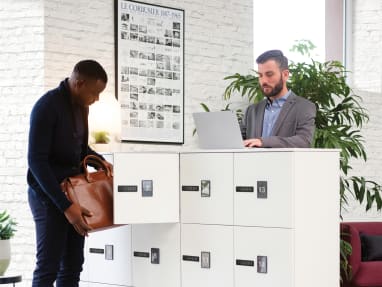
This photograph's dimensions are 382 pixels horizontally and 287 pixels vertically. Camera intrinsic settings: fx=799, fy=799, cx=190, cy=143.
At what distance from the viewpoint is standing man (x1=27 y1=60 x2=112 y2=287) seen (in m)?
3.66

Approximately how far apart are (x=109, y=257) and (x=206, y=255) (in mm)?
702

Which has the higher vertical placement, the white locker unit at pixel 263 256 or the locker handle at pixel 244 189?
the locker handle at pixel 244 189

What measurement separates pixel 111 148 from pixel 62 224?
1.84m

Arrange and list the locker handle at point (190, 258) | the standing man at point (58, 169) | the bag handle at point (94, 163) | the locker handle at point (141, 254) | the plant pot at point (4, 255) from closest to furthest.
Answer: the standing man at point (58, 169)
the bag handle at point (94, 163)
the locker handle at point (190, 258)
the locker handle at point (141, 254)
the plant pot at point (4, 255)

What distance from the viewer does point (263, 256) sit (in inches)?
162

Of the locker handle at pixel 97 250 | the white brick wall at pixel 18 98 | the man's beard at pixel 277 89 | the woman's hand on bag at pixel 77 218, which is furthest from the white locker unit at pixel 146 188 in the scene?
the white brick wall at pixel 18 98

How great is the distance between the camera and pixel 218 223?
4277mm

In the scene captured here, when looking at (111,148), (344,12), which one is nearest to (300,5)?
(344,12)

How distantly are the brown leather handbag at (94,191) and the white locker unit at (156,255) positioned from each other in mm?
443

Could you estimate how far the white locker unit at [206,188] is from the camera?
4258mm

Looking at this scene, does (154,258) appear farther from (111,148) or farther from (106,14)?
(106,14)

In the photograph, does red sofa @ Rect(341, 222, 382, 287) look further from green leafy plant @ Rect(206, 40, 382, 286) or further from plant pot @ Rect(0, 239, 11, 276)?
plant pot @ Rect(0, 239, 11, 276)

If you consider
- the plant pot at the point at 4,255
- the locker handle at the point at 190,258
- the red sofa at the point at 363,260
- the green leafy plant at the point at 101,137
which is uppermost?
the green leafy plant at the point at 101,137

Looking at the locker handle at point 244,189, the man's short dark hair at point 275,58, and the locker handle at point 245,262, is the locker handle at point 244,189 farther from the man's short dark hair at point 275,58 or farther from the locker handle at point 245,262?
the man's short dark hair at point 275,58
